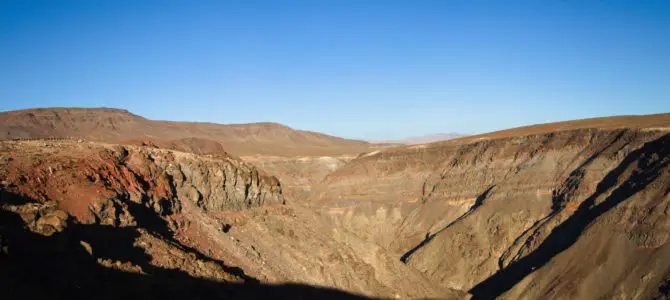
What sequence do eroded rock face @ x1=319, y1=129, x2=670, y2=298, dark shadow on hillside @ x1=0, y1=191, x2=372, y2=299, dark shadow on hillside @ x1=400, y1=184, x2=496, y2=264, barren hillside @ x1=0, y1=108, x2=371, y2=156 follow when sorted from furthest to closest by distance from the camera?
barren hillside @ x1=0, y1=108, x2=371, y2=156
dark shadow on hillside @ x1=400, y1=184, x2=496, y2=264
eroded rock face @ x1=319, y1=129, x2=670, y2=298
dark shadow on hillside @ x1=0, y1=191, x2=372, y2=299

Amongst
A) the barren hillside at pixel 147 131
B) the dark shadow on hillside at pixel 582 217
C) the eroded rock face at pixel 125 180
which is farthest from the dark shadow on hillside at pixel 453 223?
the barren hillside at pixel 147 131

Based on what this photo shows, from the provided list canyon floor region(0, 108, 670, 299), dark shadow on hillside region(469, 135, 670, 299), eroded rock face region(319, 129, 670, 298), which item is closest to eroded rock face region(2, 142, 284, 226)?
canyon floor region(0, 108, 670, 299)

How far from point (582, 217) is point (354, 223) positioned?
30.9 meters

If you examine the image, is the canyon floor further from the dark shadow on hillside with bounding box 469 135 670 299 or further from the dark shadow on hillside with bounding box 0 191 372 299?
the dark shadow on hillside with bounding box 469 135 670 299

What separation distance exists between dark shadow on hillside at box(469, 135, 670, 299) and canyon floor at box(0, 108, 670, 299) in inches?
7.0

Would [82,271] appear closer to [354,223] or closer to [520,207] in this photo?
[520,207]

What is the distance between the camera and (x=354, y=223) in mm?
73188

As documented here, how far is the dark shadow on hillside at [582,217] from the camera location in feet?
150

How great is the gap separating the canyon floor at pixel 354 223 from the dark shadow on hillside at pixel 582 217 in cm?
18

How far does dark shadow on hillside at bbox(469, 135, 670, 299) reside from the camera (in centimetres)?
4566

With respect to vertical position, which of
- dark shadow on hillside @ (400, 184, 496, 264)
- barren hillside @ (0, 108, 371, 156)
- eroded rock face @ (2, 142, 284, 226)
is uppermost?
barren hillside @ (0, 108, 371, 156)

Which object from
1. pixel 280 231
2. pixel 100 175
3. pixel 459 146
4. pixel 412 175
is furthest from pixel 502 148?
pixel 100 175

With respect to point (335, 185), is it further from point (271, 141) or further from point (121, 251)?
point (271, 141)

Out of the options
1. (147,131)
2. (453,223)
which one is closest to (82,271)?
(453,223)
